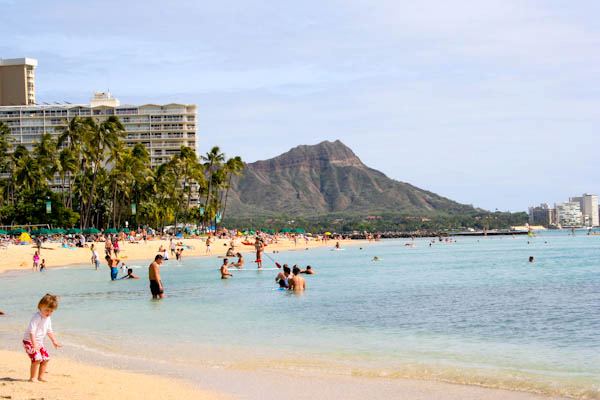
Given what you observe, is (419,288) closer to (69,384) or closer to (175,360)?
(175,360)

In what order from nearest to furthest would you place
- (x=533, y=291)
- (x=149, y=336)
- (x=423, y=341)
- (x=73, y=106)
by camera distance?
(x=423, y=341)
(x=149, y=336)
(x=533, y=291)
(x=73, y=106)

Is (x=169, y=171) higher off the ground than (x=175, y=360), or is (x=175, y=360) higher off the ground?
→ (x=169, y=171)

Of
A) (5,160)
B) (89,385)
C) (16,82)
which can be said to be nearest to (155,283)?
(89,385)

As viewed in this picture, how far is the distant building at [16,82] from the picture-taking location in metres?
149

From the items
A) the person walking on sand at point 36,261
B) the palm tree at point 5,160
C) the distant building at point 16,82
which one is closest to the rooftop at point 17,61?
the distant building at point 16,82

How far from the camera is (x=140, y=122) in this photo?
5217 inches

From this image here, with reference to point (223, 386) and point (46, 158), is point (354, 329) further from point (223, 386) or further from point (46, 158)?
point (46, 158)

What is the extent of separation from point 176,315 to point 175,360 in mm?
6507

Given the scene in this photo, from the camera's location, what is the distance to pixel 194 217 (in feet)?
382

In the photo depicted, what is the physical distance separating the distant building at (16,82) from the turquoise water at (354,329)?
5198 inches

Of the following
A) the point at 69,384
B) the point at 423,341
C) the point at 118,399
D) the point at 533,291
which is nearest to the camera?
the point at 118,399

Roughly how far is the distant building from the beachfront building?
16.5m

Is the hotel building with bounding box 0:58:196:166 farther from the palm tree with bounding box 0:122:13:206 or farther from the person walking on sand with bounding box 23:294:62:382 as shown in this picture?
the person walking on sand with bounding box 23:294:62:382

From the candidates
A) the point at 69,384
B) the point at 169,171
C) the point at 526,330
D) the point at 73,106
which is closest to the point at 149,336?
the point at 69,384
